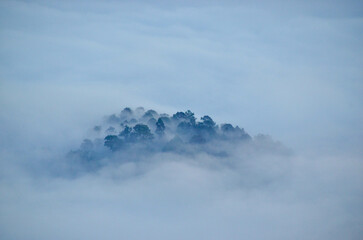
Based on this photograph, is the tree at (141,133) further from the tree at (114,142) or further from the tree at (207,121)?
the tree at (207,121)

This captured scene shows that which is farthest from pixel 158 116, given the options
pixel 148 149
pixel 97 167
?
pixel 97 167

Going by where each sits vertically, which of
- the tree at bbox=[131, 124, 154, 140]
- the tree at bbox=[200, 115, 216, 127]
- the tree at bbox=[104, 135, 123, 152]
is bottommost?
the tree at bbox=[104, 135, 123, 152]

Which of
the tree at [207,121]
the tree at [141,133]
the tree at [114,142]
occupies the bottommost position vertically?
the tree at [114,142]

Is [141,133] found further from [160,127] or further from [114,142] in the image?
[114,142]

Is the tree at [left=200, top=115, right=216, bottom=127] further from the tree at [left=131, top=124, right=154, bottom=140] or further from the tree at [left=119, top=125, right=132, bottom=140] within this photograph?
the tree at [left=119, top=125, right=132, bottom=140]

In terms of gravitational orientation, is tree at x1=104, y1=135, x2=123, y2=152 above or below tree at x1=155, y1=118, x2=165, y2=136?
below

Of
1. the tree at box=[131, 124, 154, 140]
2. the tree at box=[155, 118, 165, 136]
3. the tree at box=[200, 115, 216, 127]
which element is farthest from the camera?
the tree at box=[200, 115, 216, 127]

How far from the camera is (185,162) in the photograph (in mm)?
24141

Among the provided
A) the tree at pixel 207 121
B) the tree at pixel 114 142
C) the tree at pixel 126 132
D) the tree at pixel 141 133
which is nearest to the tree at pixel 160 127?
the tree at pixel 141 133

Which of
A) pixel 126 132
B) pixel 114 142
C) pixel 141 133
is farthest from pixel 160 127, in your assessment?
pixel 114 142

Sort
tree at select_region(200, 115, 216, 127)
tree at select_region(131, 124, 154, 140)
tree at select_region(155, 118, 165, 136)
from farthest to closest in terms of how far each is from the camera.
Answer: tree at select_region(200, 115, 216, 127) < tree at select_region(155, 118, 165, 136) < tree at select_region(131, 124, 154, 140)

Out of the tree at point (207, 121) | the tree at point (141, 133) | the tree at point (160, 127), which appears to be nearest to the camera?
the tree at point (141, 133)

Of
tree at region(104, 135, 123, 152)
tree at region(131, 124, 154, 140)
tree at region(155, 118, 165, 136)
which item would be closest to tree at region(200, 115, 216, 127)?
tree at region(155, 118, 165, 136)

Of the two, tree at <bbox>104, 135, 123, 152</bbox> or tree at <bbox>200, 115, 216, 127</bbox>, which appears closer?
tree at <bbox>104, 135, 123, 152</bbox>
